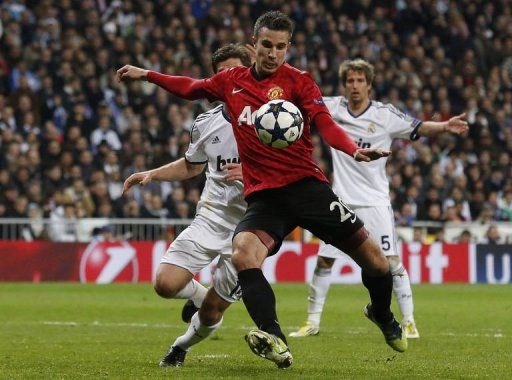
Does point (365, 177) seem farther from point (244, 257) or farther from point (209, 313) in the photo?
point (244, 257)

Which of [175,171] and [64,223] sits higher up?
[175,171]

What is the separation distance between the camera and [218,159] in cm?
916

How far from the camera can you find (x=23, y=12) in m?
23.6

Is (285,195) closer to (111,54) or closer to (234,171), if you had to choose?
(234,171)

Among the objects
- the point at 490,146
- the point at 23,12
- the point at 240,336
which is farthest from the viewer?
the point at 490,146

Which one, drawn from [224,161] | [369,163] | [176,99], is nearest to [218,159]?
[224,161]

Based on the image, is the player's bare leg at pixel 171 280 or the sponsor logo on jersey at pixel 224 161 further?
the sponsor logo on jersey at pixel 224 161

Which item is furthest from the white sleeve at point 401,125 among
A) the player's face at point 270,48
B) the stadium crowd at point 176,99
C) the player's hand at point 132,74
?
the stadium crowd at point 176,99

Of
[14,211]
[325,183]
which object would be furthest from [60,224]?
[325,183]

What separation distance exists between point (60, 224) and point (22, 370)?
1293 centimetres

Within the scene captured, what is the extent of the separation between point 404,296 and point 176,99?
531 inches

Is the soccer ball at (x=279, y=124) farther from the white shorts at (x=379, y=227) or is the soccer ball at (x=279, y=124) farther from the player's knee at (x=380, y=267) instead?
the white shorts at (x=379, y=227)

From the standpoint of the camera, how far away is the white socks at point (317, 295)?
1166cm

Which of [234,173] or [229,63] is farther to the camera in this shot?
[229,63]
